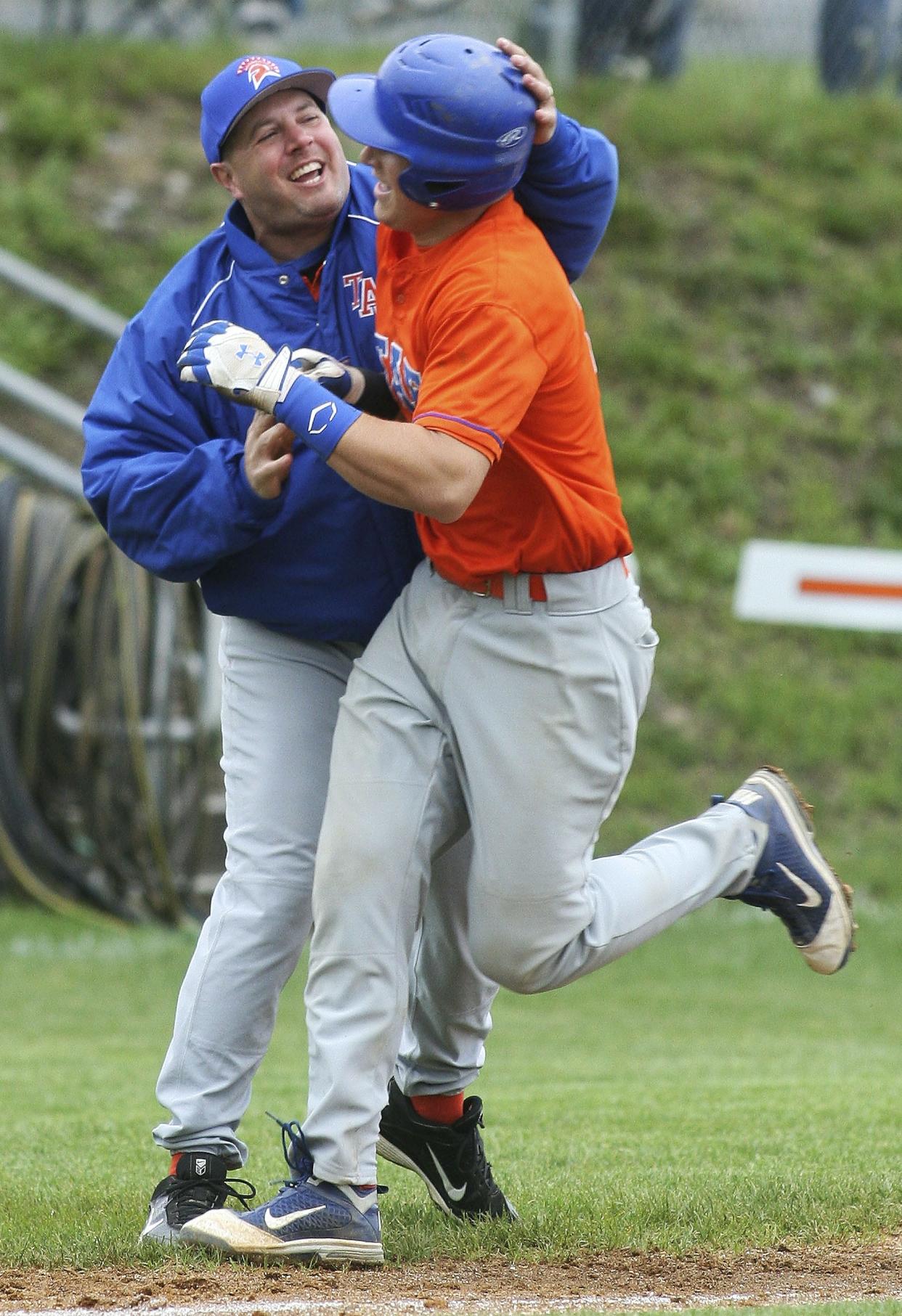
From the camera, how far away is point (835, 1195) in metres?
4.35

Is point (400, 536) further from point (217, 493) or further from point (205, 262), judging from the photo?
point (205, 262)

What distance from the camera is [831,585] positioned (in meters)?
9.34

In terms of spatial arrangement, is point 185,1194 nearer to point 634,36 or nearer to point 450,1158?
point 450,1158

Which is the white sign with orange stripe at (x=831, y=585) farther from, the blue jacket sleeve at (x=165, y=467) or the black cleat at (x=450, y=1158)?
the blue jacket sleeve at (x=165, y=467)

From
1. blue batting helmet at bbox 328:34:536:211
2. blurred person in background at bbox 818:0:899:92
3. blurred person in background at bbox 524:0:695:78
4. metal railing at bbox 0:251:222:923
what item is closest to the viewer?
blue batting helmet at bbox 328:34:536:211

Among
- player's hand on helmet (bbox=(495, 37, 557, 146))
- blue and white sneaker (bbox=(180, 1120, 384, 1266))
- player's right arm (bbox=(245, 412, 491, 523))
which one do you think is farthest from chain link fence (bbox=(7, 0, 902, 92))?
blue and white sneaker (bbox=(180, 1120, 384, 1266))

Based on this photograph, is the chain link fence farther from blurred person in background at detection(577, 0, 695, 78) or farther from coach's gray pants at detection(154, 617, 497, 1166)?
coach's gray pants at detection(154, 617, 497, 1166)

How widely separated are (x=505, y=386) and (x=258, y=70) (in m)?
1.16

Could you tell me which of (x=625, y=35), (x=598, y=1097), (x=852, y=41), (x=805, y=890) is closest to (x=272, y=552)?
(x=805, y=890)

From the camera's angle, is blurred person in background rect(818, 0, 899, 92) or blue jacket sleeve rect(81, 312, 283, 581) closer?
blue jacket sleeve rect(81, 312, 283, 581)

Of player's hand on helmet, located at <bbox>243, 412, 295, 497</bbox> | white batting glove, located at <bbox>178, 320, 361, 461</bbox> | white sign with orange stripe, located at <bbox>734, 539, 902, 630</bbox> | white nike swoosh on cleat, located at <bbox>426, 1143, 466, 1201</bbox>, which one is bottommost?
white sign with orange stripe, located at <bbox>734, 539, 902, 630</bbox>

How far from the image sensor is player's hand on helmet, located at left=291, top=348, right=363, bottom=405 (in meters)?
3.95

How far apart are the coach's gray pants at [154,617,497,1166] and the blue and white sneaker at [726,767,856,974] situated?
0.68 metres

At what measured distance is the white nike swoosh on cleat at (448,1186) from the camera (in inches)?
171
